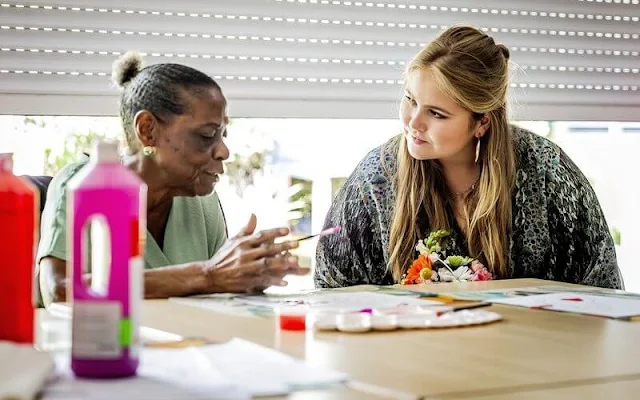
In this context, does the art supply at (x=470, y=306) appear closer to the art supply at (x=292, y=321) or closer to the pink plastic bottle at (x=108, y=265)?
the art supply at (x=292, y=321)

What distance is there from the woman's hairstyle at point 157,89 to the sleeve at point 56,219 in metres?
0.18

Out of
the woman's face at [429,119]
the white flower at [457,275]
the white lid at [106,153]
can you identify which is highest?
the woman's face at [429,119]

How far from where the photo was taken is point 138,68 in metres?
2.36

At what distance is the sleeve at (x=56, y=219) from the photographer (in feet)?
6.46

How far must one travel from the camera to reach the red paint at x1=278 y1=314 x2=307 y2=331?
56.9 inches

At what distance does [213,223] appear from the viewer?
2.43 metres

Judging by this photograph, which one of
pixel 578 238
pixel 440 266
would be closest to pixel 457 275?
pixel 440 266

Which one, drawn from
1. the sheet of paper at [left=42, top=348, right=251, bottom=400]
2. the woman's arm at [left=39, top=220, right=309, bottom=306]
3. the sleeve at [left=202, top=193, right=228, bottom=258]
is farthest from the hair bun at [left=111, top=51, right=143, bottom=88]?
the sheet of paper at [left=42, top=348, right=251, bottom=400]

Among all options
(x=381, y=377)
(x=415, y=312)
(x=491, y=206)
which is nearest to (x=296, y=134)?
(x=491, y=206)

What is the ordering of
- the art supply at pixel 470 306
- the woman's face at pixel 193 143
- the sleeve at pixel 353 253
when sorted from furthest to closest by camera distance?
the sleeve at pixel 353 253
the woman's face at pixel 193 143
the art supply at pixel 470 306

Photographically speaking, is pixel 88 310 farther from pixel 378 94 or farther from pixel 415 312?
pixel 378 94

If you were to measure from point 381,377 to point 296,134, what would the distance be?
9.47ft

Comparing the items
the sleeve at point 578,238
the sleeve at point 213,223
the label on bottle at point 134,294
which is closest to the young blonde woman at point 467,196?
the sleeve at point 578,238

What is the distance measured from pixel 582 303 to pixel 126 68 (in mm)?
1182
